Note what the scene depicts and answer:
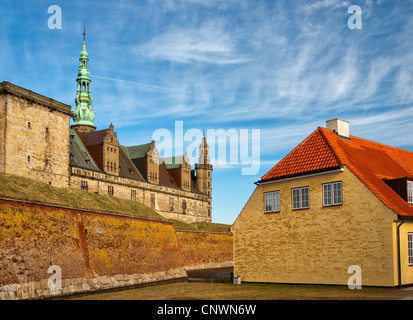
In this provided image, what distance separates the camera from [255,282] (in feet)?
97.5

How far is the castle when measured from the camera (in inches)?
1848

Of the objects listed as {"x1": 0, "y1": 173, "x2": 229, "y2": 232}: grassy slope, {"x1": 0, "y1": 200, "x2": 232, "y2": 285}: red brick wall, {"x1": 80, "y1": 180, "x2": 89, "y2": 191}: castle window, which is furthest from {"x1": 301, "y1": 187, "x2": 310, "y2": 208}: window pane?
{"x1": 80, "y1": 180, "x2": 89, "y2": 191}: castle window

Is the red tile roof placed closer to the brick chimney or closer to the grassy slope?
the brick chimney

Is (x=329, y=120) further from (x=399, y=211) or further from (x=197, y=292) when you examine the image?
(x=197, y=292)

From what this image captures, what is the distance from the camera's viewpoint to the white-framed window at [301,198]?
27.7 meters

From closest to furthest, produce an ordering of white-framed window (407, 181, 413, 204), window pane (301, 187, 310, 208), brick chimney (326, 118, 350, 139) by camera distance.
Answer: white-framed window (407, 181, 413, 204)
window pane (301, 187, 310, 208)
brick chimney (326, 118, 350, 139)

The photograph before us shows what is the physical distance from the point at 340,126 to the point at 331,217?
7024mm

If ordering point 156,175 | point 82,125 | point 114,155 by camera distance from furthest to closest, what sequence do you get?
point 82,125 → point 156,175 → point 114,155

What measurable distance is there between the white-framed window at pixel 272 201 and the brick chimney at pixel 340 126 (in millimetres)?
5555

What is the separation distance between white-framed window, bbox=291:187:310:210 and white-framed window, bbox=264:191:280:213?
48.2 inches

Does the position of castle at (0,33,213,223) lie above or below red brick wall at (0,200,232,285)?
above

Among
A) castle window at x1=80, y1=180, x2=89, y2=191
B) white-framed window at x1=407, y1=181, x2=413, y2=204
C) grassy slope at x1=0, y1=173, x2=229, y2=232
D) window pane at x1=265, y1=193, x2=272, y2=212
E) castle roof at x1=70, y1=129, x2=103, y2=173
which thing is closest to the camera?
white-framed window at x1=407, y1=181, x2=413, y2=204
